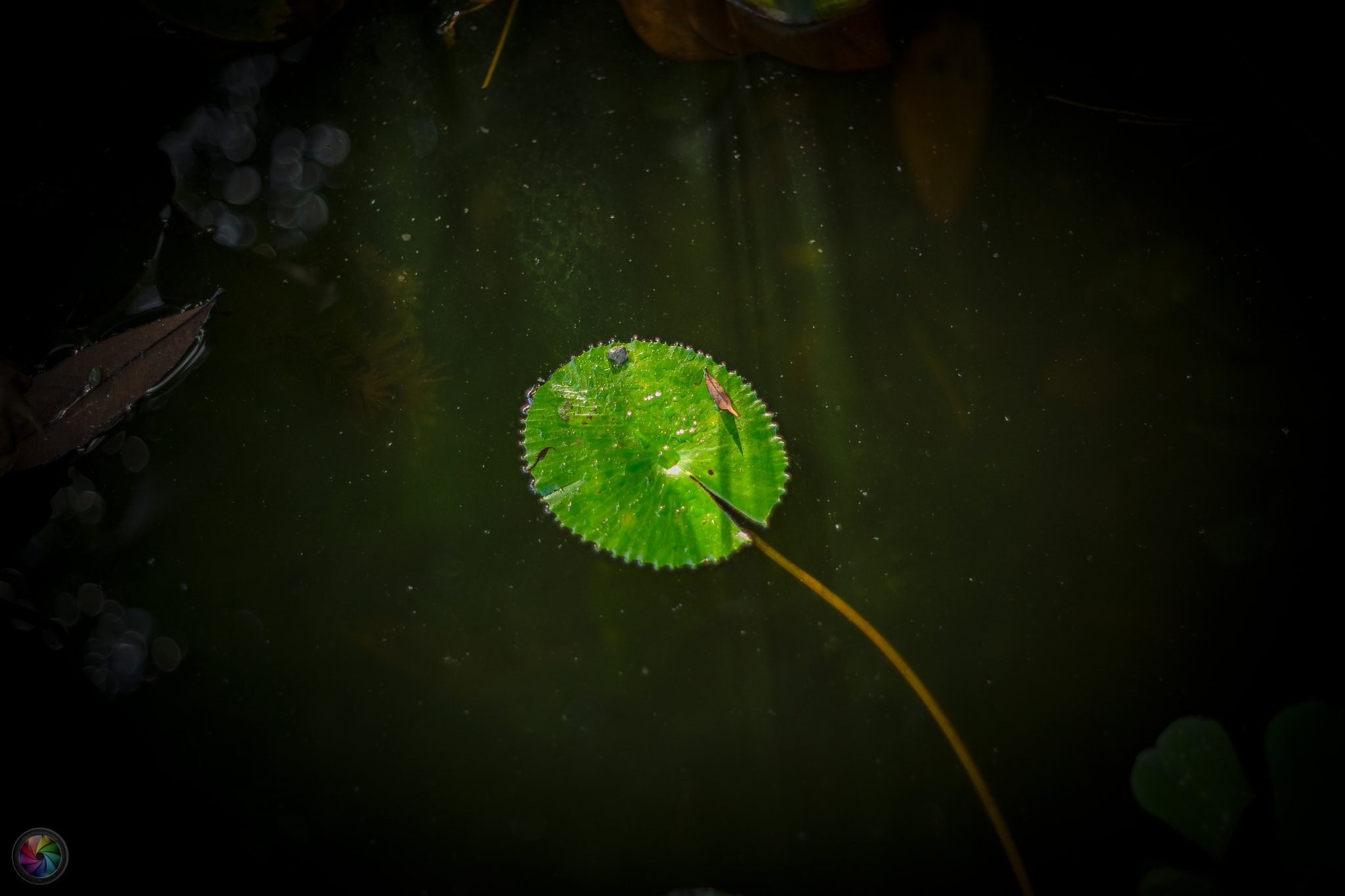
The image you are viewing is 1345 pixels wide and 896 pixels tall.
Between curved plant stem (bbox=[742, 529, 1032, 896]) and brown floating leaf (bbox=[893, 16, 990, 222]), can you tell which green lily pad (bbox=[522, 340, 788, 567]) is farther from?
brown floating leaf (bbox=[893, 16, 990, 222])

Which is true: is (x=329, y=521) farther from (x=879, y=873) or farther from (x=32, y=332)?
(x=879, y=873)

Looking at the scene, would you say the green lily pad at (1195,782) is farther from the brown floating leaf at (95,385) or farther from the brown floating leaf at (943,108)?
the brown floating leaf at (95,385)

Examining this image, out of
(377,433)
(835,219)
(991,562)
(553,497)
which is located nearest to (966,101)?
(835,219)

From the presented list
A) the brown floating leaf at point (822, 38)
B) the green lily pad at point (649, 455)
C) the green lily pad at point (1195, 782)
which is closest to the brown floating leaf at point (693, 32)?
the brown floating leaf at point (822, 38)

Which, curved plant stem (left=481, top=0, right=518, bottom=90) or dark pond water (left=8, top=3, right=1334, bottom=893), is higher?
curved plant stem (left=481, top=0, right=518, bottom=90)

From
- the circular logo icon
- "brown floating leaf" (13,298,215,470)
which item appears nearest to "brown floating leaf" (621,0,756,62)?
"brown floating leaf" (13,298,215,470)

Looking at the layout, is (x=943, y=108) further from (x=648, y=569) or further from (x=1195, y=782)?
(x=1195, y=782)
